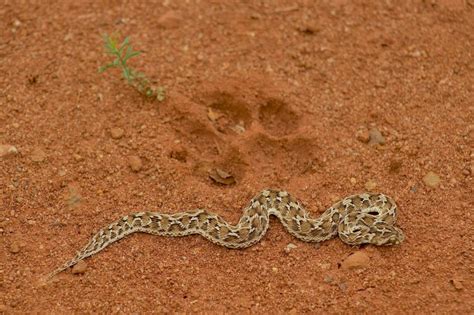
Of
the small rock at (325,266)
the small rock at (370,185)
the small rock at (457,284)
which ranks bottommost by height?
the small rock at (325,266)

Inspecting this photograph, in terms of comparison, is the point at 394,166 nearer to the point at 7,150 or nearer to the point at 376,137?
the point at 376,137

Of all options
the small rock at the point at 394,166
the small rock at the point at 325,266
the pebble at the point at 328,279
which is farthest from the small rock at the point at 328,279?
the small rock at the point at 394,166

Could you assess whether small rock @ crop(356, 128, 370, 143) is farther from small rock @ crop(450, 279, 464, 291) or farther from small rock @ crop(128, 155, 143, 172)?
small rock @ crop(128, 155, 143, 172)

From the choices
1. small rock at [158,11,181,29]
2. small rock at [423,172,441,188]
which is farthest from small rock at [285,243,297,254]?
small rock at [158,11,181,29]

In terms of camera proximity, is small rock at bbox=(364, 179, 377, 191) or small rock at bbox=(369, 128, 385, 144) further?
small rock at bbox=(369, 128, 385, 144)

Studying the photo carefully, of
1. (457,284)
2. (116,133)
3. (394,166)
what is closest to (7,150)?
(116,133)

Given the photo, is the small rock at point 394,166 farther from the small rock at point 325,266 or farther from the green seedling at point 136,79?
the green seedling at point 136,79

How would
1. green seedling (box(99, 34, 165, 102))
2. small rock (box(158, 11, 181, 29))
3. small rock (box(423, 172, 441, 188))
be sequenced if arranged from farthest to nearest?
1. small rock (box(158, 11, 181, 29))
2. green seedling (box(99, 34, 165, 102))
3. small rock (box(423, 172, 441, 188))
